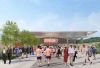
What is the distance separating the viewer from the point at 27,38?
101 m

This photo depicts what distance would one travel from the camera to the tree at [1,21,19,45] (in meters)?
66.3

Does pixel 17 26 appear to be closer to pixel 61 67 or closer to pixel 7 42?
pixel 7 42

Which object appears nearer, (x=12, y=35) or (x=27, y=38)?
(x=12, y=35)

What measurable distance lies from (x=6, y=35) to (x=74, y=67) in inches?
1721

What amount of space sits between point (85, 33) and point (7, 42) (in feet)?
411

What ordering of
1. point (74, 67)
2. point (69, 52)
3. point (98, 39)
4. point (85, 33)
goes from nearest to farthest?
point (74, 67) < point (69, 52) < point (98, 39) < point (85, 33)

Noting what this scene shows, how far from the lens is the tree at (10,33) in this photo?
66312 mm

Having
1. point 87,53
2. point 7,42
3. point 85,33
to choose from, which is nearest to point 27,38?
point 7,42

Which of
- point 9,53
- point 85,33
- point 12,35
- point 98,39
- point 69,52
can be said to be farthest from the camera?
point 85,33

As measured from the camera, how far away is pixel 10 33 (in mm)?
67375

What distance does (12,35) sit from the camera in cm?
6688

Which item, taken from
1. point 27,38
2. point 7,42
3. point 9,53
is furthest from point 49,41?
point 9,53

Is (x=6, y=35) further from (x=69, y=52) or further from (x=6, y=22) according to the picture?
(x=69, y=52)

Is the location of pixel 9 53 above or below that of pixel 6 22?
below
